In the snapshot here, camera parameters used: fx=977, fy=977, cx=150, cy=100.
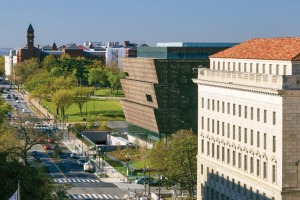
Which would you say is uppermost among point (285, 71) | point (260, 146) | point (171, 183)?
point (285, 71)

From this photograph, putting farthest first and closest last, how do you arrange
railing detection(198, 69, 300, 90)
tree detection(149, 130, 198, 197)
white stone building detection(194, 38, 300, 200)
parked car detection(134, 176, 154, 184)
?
parked car detection(134, 176, 154, 184)
tree detection(149, 130, 198, 197)
white stone building detection(194, 38, 300, 200)
railing detection(198, 69, 300, 90)

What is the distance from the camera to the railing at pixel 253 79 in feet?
256

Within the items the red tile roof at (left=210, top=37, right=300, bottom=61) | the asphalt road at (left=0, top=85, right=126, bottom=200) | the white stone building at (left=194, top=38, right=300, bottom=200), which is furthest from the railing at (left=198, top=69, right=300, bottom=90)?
the asphalt road at (left=0, top=85, right=126, bottom=200)

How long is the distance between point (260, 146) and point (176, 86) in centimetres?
7778

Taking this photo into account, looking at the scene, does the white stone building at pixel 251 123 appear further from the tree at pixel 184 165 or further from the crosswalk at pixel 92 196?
the crosswalk at pixel 92 196

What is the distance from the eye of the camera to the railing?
78.1 meters

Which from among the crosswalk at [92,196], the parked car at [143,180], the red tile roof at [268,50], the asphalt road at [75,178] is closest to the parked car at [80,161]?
the asphalt road at [75,178]

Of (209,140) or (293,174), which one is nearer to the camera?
(293,174)

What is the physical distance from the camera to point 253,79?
84.6 meters

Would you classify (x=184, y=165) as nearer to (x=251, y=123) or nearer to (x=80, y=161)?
(x=251, y=123)

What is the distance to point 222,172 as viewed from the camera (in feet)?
305

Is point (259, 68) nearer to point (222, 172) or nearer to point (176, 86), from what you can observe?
point (222, 172)

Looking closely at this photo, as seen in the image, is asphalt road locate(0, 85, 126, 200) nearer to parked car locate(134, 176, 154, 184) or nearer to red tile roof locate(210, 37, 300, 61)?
parked car locate(134, 176, 154, 184)

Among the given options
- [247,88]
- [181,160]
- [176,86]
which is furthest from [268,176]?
[176,86]
